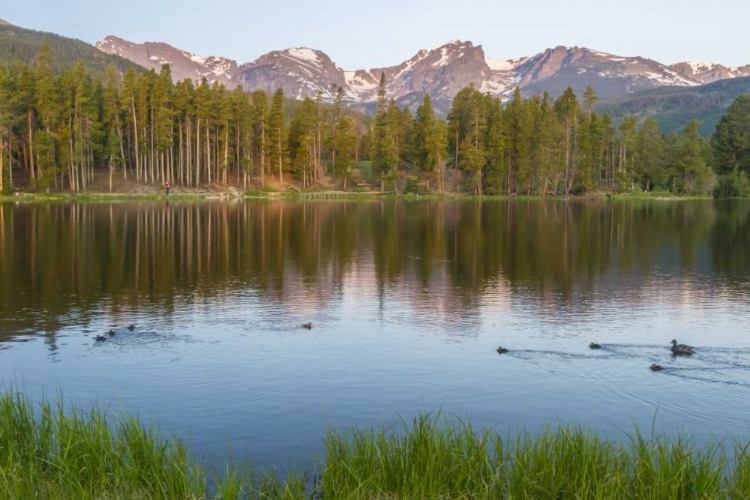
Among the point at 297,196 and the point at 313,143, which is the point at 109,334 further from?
the point at 313,143

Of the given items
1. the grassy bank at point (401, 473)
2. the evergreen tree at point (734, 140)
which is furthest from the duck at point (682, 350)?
the evergreen tree at point (734, 140)

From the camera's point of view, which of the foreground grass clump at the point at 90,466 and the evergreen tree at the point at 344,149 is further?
the evergreen tree at the point at 344,149

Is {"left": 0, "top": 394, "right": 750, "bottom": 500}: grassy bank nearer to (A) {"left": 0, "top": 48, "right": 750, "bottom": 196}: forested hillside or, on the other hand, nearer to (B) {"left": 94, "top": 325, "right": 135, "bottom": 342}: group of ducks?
(B) {"left": 94, "top": 325, "right": 135, "bottom": 342}: group of ducks

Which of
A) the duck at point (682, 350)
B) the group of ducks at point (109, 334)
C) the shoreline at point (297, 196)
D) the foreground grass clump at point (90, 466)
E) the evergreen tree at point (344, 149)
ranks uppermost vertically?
the evergreen tree at point (344, 149)

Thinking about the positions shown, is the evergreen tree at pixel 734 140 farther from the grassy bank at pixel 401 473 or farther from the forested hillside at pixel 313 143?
the grassy bank at pixel 401 473

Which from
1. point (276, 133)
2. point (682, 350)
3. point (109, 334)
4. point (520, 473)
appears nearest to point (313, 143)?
point (276, 133)

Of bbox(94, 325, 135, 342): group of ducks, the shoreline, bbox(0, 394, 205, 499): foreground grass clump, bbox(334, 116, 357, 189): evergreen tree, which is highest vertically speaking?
bbox(334, 116, 357, 189): evergreen tree

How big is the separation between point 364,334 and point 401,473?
473 inches

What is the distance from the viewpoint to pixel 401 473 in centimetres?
939

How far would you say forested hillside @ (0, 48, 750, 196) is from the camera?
324 feet

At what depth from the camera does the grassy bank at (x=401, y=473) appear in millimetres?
8742

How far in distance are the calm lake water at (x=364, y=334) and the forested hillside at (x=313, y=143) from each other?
60468mm

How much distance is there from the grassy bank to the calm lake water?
8.13 feet

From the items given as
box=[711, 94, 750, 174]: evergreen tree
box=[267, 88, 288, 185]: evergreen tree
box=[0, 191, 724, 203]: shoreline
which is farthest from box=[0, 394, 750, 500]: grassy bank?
box=[711, 94, 750, 174]: evergreen tree
